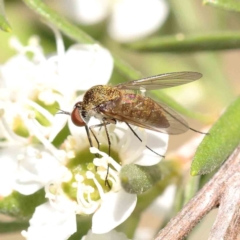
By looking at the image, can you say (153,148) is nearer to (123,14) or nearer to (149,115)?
(149,115)

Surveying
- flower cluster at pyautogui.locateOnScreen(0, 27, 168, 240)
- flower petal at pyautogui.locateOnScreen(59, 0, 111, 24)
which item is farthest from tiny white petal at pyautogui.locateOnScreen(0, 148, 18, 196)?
flower petal at pyautogui.locateOnScreen(59, 0, 111, 24)

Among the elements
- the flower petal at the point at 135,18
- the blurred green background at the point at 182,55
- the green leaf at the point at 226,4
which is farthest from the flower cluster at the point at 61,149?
the flower petal at the point at 135,18

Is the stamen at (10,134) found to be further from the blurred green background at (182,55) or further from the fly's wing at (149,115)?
the blurred green background at (182,55)

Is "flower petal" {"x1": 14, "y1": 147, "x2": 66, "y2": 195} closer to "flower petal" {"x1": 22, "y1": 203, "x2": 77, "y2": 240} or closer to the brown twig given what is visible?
"flower petal" {"x1": 22, "y1": 203, "x2": 77, "y2": 240}

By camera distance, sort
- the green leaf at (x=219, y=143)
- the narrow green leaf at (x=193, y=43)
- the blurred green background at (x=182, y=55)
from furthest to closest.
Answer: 1. the blurred green background at (x=182, y=55)
2. the narrow green leaf at (x=193, y=43)
3. the green leaf at (x=219, y=143)

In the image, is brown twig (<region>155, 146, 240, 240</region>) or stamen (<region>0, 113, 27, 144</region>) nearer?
brown twig (<region>155, 146, 240, 240</region>)

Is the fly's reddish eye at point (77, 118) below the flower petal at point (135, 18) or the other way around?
the other way around

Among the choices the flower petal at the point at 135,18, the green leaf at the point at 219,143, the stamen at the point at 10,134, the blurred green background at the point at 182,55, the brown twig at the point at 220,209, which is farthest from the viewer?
the flower petal at the point at 135,18

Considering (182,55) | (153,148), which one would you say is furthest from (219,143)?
(182,55)
